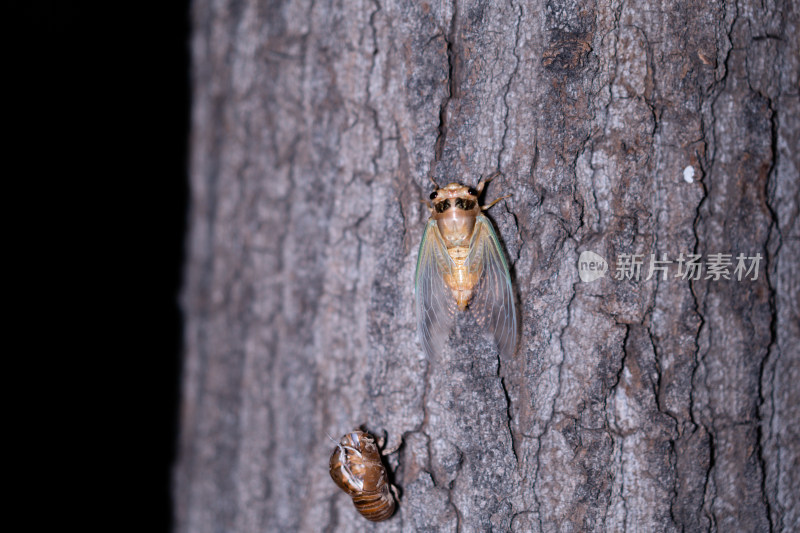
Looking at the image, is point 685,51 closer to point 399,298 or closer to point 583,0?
point 583,0

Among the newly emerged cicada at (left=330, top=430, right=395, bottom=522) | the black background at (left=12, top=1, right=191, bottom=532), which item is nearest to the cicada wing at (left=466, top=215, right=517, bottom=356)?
the newly emerged cicada at (left=330, top=430, right=395, bottom=522)

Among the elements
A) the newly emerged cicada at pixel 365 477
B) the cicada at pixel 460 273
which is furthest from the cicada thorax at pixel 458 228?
the newly emerged cicada at pixel 365 477

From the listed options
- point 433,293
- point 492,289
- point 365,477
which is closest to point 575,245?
point 492,289

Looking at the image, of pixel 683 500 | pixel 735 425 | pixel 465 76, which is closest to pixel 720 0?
pixel 465 76

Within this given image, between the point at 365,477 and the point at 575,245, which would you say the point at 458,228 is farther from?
the point at 365,477

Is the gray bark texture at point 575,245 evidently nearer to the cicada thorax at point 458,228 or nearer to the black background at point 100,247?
the cicada thorax at point 458,228

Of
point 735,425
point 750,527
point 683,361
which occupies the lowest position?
point 750,527

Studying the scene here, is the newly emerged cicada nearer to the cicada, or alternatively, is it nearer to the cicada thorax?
the cicada
